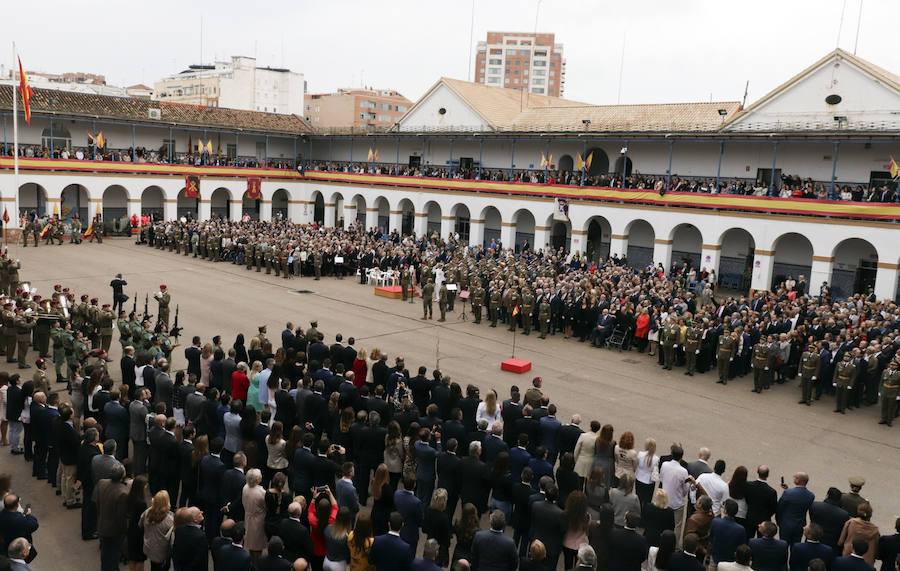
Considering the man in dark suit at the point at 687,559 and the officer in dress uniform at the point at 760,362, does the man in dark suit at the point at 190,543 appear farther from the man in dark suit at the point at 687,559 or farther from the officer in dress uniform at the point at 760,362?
the officer in dress uniform at the point at 760,362

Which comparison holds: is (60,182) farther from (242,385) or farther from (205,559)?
(205,559)

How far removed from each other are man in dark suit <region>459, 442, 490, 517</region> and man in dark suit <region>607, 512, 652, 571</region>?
2019 mm

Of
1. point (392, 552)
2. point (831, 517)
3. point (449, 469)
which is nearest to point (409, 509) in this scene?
point (392, 552)

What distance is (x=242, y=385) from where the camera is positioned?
12234 mm

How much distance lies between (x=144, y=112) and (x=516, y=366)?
131 ft

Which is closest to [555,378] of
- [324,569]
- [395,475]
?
[395,475]

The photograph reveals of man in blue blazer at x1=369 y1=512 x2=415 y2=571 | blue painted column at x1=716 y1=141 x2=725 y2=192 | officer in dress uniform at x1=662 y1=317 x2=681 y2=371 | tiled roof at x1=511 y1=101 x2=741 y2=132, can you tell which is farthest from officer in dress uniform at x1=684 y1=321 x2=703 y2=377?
tiled roof at x1=511 y1=101 x2=741 y2=132

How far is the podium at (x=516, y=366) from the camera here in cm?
1786

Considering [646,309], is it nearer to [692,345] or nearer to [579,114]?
[692,345]

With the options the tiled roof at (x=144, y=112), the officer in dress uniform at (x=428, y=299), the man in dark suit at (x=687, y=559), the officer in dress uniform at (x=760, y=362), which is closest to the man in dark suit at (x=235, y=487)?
the man in dark suit at (x=687, y=559)

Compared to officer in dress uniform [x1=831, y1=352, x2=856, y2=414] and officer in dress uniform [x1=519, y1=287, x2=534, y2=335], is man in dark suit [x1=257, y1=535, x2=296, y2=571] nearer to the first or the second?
officer in dress uniform [x1=831, y1=352, x2=856, y2=414]

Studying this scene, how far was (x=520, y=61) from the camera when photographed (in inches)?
6142

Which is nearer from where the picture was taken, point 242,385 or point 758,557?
point 758,557

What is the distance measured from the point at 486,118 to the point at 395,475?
36.9 metres
